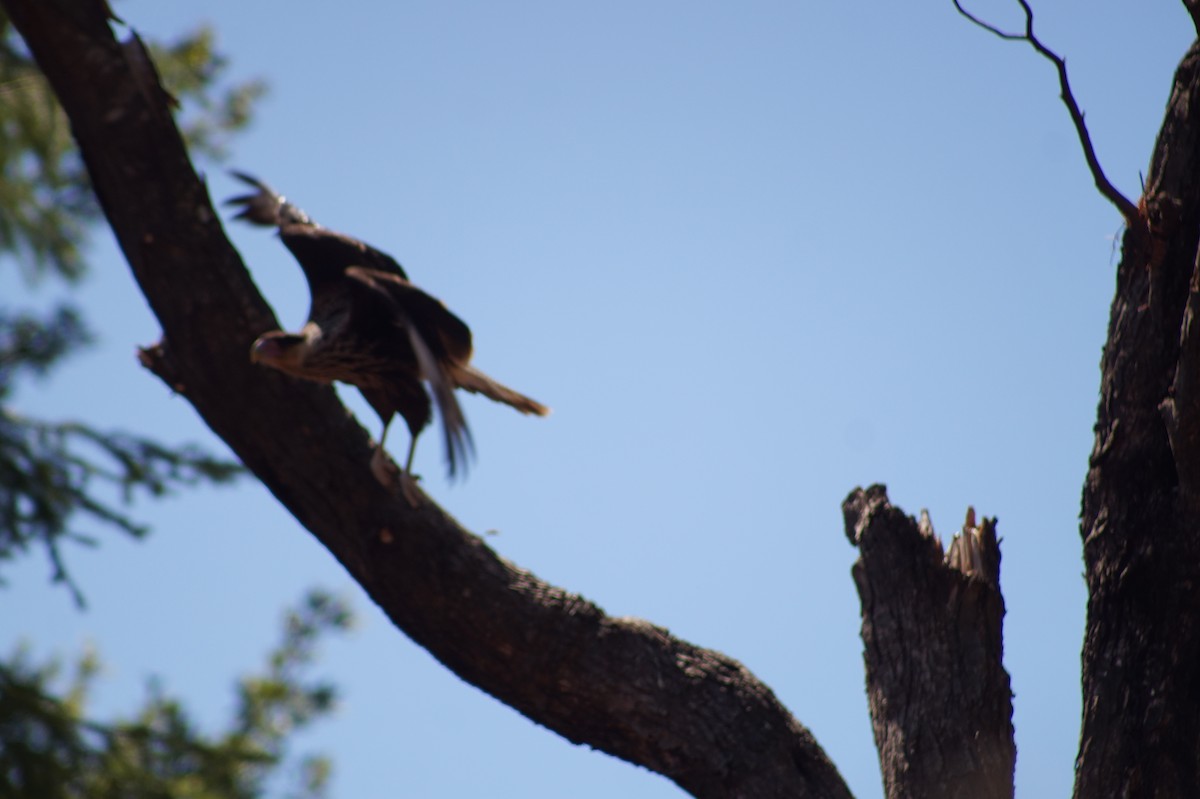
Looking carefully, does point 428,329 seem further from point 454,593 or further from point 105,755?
point 105,755

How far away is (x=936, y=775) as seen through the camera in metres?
3.42

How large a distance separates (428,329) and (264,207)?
130cm

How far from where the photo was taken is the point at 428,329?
13.4 feet

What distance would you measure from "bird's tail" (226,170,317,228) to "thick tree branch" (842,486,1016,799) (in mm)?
2724

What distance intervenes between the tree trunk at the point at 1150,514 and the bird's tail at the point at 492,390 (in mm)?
2250

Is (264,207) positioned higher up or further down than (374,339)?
higher up

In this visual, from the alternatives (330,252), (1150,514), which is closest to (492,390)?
(330,252)

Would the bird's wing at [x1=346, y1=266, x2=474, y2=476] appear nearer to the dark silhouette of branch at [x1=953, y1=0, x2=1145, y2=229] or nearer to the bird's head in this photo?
the bird's head

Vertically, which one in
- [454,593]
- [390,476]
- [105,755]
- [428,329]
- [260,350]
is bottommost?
[105,755]

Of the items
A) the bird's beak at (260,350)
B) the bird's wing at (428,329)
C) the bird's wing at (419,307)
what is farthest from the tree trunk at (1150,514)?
the bird's beak at (260,350)

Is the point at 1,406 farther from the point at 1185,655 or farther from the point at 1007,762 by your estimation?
the point at 1185,655

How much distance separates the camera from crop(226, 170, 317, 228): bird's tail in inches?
188

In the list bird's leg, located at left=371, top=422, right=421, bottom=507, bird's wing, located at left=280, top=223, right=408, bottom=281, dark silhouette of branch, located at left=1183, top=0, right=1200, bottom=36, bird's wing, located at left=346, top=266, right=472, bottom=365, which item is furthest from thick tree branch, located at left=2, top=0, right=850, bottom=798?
dark silhouette of branch, located at left=1183, top=0, right=1200, bottom=36

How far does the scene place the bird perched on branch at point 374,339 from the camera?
3.58 m
